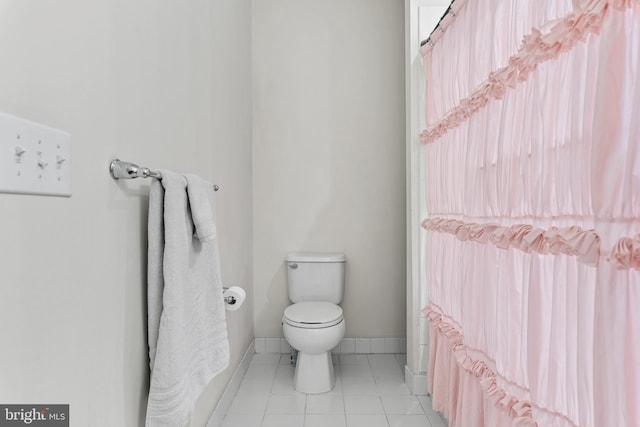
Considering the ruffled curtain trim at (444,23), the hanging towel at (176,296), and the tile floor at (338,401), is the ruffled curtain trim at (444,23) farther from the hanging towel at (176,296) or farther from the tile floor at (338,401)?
the tile floor at (338,401)

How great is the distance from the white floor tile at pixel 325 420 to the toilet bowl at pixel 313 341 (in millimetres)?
268

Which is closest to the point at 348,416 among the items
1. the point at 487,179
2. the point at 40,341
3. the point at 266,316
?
the point at 266,316

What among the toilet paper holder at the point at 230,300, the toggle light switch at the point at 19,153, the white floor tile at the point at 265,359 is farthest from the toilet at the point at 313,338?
the toggle light switch at the point at 19,153

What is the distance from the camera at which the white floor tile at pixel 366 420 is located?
201 centimetres

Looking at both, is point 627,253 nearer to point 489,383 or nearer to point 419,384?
point 489,383

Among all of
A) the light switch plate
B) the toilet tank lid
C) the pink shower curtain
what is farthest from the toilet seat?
the light switch plate

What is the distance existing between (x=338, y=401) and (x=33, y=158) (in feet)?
6.57

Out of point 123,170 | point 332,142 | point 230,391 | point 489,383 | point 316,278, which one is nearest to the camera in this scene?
point 123,170

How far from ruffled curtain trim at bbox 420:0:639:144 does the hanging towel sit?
3.10ft

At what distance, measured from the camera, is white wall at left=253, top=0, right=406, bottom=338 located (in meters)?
3.00

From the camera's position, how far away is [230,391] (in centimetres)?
221

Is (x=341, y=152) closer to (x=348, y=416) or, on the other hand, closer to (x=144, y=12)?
(x=348, y=416)

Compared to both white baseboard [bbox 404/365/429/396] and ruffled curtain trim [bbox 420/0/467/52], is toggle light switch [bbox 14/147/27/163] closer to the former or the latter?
ruffled curtain trim [bbox 420/0/467/52]

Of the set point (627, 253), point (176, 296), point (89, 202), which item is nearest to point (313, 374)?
point (176, 296)
